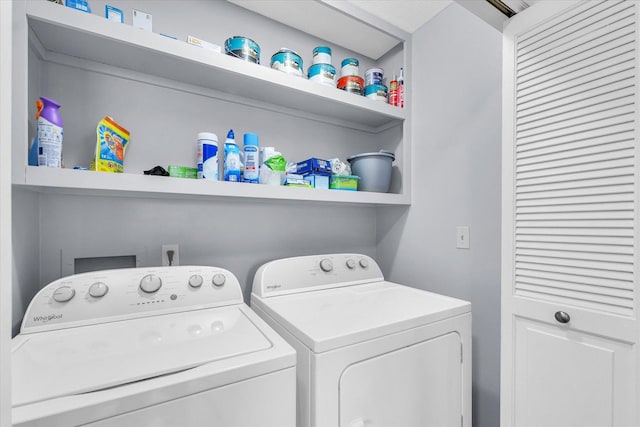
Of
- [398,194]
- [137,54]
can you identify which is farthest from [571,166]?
[137,54]

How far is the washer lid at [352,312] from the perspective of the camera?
0.99 metres

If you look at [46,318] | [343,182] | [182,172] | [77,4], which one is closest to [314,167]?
[343,182]

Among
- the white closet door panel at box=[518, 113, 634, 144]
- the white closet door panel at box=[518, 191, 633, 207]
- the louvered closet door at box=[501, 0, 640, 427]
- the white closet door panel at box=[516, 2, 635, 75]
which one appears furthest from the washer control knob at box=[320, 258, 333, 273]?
the white closet door panel at box=[516, 2, 635, 75]

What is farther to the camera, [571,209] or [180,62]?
[180,62]

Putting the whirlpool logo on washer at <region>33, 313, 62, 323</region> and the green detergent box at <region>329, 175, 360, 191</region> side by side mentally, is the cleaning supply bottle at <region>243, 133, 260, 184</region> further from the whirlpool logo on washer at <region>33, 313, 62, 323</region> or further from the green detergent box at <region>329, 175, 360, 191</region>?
the whirlpool logo on washer at <region>33, 313, 62, 323</region>

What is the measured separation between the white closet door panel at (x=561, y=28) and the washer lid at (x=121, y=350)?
134cm

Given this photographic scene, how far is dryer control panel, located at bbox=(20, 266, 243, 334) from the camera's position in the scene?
3.32 feet

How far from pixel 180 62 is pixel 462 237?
161cm

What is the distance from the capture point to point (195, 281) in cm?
125

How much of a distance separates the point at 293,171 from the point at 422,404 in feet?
4.09

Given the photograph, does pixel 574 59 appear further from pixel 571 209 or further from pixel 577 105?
pixel 571 209

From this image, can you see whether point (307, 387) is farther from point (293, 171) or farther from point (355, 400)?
point (293, 171)

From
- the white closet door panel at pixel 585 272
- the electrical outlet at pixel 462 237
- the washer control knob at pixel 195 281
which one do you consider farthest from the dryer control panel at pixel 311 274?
the white closet door panel at pixel 585 272

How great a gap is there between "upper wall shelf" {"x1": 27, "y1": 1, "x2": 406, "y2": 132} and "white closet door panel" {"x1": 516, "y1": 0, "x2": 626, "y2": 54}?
801 mm
